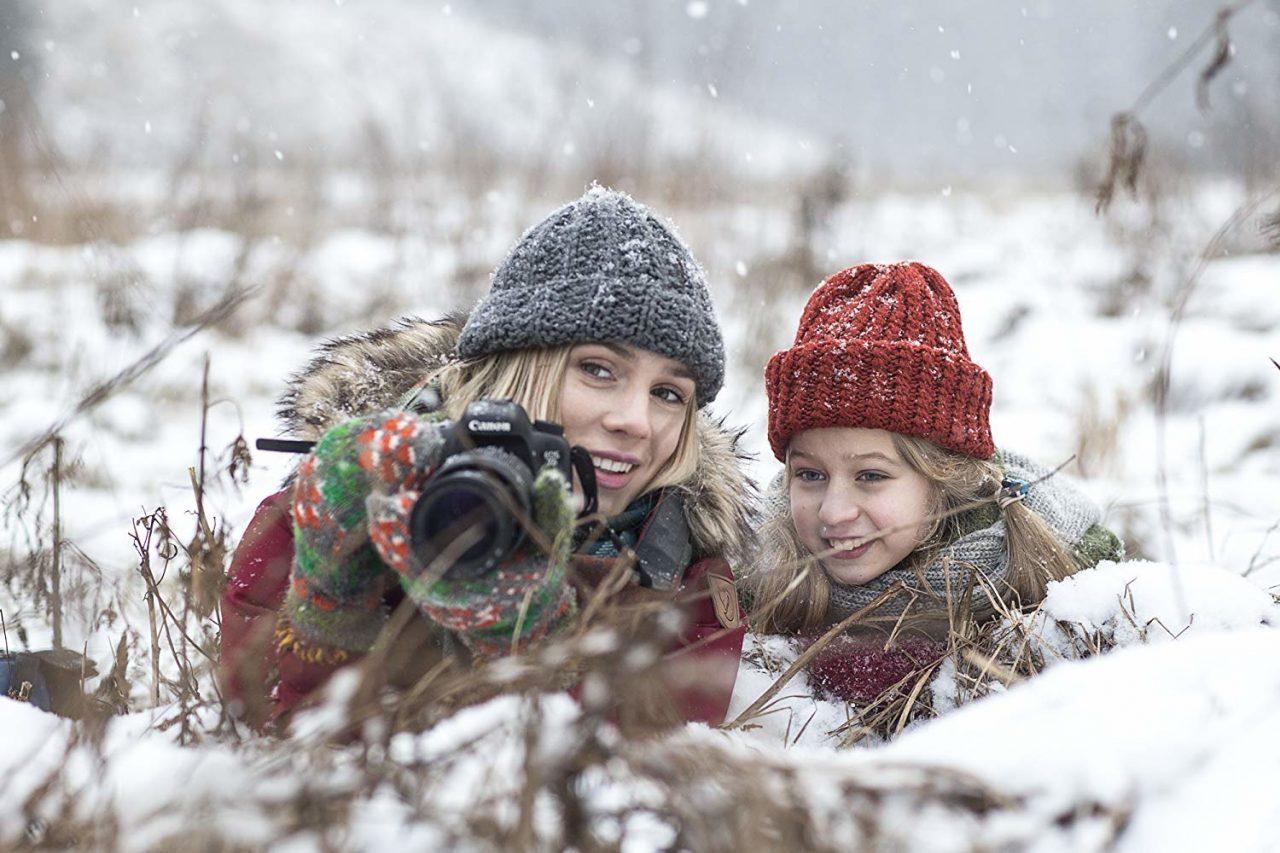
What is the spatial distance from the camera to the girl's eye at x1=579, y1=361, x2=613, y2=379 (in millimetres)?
696

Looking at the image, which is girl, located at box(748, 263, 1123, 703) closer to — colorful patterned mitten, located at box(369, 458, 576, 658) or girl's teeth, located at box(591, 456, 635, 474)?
girl's teeth, located at box(591, 456, 635, 474)

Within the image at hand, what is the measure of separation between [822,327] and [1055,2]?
2058 centimetres

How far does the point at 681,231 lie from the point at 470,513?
6.63 metres

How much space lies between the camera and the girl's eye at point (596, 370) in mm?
1995

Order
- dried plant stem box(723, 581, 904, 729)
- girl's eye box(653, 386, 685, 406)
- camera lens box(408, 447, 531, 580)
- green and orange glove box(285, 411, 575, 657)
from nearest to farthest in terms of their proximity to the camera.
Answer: camera lens box(408, 447, 531, 580) → green and orange glove box(285, 411, 575, 657) → dried plant stem box(723, 581, 904, 729) → girl's eye box(653, 386, 685, 406)

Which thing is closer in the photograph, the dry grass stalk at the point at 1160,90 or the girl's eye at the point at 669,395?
the dry grass stalk at the point at 1160,90

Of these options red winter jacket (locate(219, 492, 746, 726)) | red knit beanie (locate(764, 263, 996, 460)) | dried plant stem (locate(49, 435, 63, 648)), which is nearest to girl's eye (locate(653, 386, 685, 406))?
red knit beanie (locate(764, 263, 996, 460))

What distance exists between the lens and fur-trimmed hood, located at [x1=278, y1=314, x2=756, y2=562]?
6.72ft

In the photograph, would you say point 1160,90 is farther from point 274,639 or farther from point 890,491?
point 274,639

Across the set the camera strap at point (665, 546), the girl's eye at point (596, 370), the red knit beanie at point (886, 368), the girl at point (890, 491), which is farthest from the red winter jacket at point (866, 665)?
the girl's eye at point (596, 370)

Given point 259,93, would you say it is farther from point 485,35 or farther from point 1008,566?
point 1008,566

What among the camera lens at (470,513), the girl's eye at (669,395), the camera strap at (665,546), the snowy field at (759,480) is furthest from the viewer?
the girl's eye at (669,395)

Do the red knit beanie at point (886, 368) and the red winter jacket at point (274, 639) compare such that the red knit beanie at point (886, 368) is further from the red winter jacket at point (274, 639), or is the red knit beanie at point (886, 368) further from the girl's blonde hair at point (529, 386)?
the red winter jacket at point (274, 639)

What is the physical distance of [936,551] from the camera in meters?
2.19
